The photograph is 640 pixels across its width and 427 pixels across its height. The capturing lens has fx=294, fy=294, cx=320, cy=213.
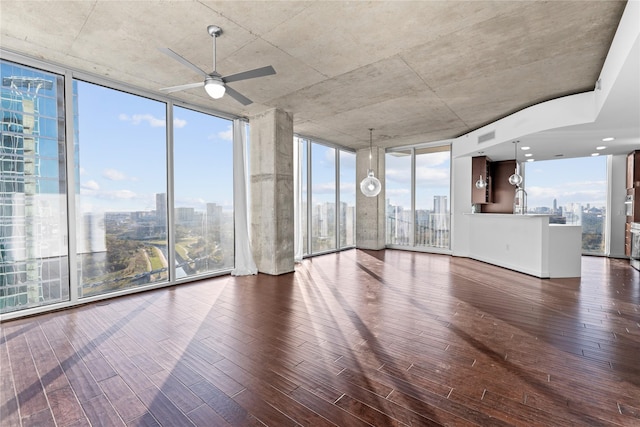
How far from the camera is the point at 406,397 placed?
2.05 meters

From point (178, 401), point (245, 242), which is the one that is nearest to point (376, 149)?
point (245, 242)

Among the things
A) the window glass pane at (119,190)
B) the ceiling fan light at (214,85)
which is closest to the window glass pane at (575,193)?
the ceiling fan light at (214,85)

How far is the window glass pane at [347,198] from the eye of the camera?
29.3 feet

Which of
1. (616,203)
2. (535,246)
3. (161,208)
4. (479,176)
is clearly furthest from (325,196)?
(616,203)

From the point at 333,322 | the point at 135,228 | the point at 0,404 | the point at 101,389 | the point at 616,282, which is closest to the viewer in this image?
the point at 0,404

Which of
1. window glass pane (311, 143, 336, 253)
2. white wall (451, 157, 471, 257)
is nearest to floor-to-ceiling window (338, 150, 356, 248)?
window glass pane (311, 143, 336, 253)

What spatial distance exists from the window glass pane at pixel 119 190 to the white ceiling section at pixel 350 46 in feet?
1.51

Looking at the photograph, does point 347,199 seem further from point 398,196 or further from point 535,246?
point 535,246

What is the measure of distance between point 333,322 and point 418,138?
6.19m

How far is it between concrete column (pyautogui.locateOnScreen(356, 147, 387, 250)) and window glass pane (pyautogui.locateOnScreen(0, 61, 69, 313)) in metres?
7.21

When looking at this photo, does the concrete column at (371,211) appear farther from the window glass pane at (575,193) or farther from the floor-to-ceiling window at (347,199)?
the window glass pane at (575,193)

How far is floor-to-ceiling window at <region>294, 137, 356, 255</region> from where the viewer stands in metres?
7.66

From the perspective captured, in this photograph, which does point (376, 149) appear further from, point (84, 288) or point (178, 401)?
point (178, 401)

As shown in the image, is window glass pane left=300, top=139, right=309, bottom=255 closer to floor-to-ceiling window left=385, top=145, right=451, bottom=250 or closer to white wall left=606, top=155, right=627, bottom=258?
floor-to-ceiling window left=385, top=145, right=451, bottom=250
